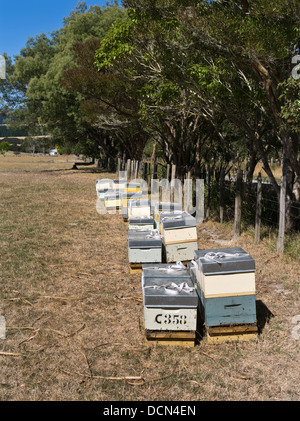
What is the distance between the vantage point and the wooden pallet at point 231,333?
502 cm

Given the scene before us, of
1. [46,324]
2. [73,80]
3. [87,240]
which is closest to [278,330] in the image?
[46,324]

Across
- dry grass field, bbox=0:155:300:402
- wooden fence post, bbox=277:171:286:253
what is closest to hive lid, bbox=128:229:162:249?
dry grass field, bbox=0:155:300:402

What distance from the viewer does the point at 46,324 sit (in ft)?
18.2

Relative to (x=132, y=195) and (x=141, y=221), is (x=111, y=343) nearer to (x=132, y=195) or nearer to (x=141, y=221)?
(x=141, y=221)

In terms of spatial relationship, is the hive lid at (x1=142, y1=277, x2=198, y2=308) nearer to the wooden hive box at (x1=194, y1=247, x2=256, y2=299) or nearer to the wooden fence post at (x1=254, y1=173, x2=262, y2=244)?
the wooden hive box at (x1=194, y1=247, x2=256, y2=299)

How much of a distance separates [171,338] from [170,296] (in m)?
0.52

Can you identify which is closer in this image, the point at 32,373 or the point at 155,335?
the point at 32,373

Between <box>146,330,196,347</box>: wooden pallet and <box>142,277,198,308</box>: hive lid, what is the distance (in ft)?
1.13

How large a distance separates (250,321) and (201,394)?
4.32ft

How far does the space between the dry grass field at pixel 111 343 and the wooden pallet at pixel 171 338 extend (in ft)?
0.24

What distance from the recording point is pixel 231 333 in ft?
16.6

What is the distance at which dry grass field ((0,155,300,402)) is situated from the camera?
13.5ft
